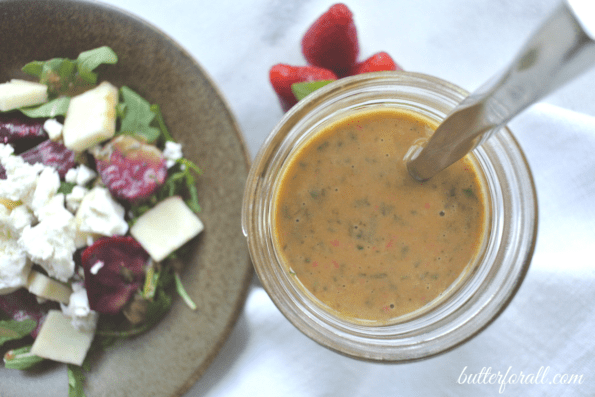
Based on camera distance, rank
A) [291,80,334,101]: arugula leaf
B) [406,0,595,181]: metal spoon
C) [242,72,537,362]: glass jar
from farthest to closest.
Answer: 1. [291,80,334,101]: arugula leaf
2. [242,72,537,362]: glass jar
3. [406,0,595,181]: metal spoon

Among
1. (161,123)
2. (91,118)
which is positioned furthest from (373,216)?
(91,118)

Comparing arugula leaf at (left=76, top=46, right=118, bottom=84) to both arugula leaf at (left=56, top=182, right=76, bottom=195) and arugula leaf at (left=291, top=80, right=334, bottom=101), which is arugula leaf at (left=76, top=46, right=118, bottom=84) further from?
arugula leaf at (left=291, top=80, right=334, bottom=101)

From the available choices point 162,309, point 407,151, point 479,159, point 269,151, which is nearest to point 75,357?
point 162,309

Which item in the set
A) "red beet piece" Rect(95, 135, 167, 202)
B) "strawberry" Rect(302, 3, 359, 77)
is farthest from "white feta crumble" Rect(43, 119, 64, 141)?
"strawberry" Rect(302, 3, 359, 77)

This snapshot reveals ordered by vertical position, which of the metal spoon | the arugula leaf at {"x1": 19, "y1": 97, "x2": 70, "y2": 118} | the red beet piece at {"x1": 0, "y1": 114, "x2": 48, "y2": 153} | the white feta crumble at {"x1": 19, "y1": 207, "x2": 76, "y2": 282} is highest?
the metal spoon

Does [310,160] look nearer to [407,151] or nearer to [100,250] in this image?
[407,151]

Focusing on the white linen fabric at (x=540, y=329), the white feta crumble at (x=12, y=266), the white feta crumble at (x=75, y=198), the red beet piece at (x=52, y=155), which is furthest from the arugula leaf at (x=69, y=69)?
the white linen fabric at (x=540, y=329)

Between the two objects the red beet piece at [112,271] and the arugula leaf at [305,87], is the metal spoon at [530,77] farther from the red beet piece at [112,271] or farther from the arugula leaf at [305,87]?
the red beet piece at [112,271]

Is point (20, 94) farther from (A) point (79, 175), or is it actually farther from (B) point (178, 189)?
(B) point (178, 189)
